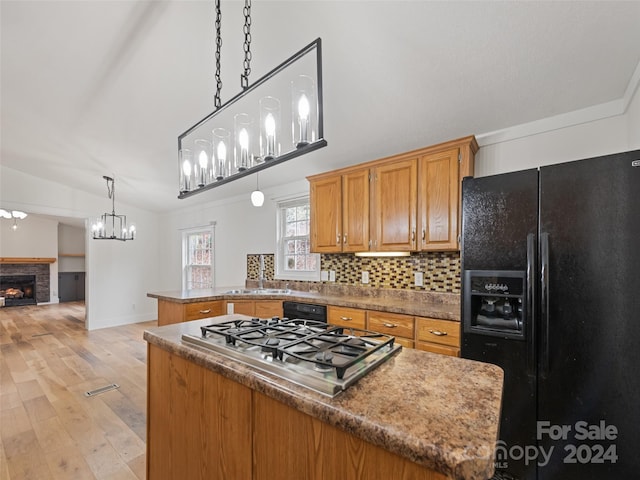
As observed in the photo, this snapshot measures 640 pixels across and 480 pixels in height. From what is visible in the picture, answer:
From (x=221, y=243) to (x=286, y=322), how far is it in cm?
395

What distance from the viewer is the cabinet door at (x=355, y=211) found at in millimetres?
2881

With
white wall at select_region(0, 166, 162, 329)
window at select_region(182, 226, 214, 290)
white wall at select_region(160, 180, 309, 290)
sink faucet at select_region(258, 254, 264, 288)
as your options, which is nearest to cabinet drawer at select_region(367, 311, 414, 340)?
white wall at select_region(160, 180, 309, 290)

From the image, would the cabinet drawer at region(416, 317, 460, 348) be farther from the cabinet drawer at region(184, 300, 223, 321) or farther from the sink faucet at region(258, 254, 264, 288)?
the sink faucet at region(258, 254, 264, 288)

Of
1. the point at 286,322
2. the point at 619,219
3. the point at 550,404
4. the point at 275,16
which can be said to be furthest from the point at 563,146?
the point at 286,322

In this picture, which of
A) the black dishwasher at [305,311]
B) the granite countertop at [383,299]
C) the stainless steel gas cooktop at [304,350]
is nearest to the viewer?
the stainless steel gas cooktop at [304,350]

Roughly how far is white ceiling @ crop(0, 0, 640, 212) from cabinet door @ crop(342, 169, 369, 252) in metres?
0.25

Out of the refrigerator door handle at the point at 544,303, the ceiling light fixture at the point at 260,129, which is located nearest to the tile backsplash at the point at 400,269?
the refrigerator door handle at the point at 544,303

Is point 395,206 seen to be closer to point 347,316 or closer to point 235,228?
point 347,316

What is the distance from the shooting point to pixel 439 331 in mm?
2107

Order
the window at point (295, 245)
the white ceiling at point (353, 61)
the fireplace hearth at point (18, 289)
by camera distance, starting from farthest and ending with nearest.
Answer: the fireplace hearth at point (18, 289), the window at point (295, 245), the white ceiling at point (353, 61)

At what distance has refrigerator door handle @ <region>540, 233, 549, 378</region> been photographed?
5.05 ft

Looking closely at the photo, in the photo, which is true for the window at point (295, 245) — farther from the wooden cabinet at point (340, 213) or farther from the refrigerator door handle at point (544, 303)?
the refrigerator door handle at point (544, 303)

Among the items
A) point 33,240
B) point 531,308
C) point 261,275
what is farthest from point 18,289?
point 531,308

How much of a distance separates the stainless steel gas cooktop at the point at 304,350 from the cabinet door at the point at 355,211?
4.90ft
